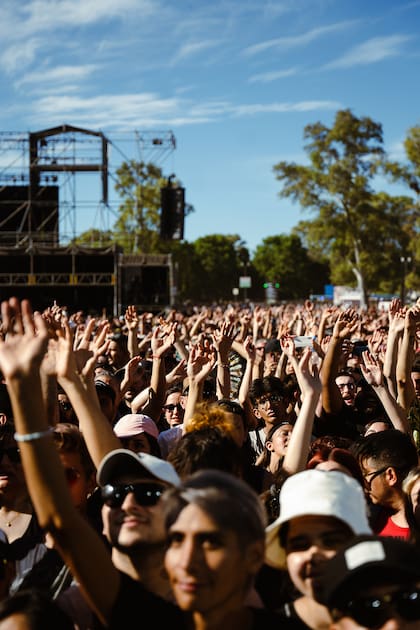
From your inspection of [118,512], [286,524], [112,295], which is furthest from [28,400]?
[112,295]

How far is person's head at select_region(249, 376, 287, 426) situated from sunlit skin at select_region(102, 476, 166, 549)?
3394 mm

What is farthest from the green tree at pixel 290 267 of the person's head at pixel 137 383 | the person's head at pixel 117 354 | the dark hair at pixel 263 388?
the dark hair at pixel 263 388

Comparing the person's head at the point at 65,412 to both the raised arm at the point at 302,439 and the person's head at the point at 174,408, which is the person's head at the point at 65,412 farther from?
the raised arm at the point at 302,439

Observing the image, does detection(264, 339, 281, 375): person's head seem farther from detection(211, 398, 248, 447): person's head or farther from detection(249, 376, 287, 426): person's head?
detection(211, 398, 248, 447): person's head

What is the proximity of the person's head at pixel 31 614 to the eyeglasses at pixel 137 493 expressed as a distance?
1.48ft

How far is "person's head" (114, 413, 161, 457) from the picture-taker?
4.36 m

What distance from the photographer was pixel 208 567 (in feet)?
7.42

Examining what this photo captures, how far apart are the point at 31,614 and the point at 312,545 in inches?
34.0

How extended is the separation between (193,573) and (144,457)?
83 centimetres

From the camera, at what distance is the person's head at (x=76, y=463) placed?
3811 mm

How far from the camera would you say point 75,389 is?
135 inches

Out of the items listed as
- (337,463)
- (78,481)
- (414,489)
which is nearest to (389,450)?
(414,489)

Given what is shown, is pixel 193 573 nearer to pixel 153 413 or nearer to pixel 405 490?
pixel 405 490

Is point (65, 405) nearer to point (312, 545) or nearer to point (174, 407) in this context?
point (174, 407)
